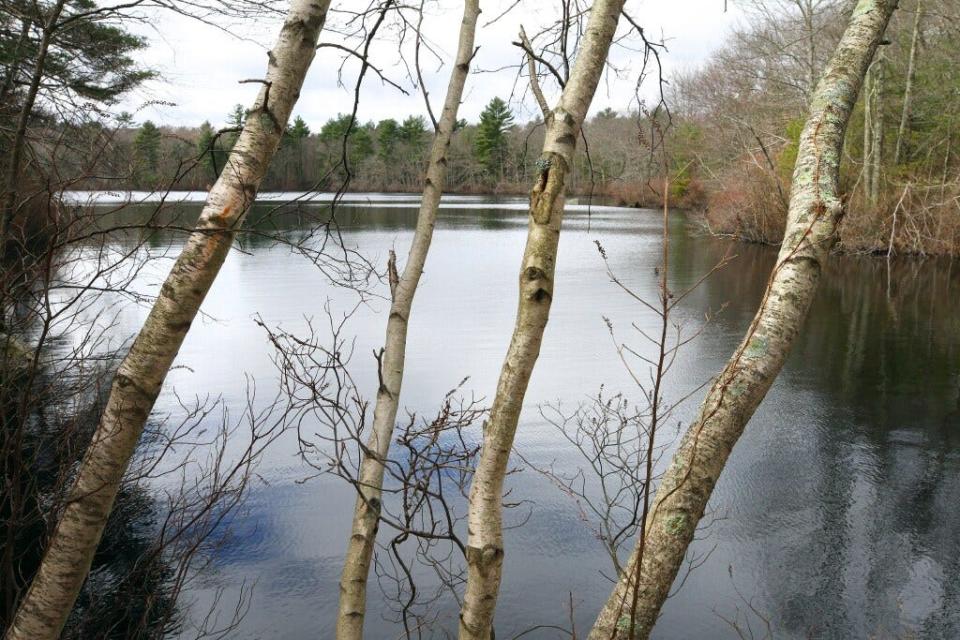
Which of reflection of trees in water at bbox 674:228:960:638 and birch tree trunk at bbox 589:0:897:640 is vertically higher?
birch tree trunk at bbox 589:0:897:640

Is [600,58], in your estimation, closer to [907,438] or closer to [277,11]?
[277,11]

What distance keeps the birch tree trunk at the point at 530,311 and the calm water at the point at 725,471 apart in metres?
2.65

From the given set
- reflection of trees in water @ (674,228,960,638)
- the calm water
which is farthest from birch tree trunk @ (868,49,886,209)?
reflection of trees in water @ (674,228,960,638)

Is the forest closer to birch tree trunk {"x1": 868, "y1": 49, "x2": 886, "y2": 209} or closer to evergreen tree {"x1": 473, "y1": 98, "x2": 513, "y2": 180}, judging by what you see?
birch tree trunk {"x1": 868, "y1": 49, "x2": 886, "y2": 209}

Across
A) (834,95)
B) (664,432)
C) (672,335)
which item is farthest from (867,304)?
(834,95)

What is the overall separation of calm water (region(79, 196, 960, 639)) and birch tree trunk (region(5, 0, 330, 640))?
2.95 m

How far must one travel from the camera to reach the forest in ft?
6.70

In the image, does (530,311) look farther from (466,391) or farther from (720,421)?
(466,391)

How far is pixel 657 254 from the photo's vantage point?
2469 cm

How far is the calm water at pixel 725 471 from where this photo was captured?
599cm

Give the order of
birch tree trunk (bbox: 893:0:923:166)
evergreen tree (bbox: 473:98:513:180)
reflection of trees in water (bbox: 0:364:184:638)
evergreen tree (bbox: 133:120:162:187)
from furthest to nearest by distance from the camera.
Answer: evergreen tree (bbox: 473:98:513:180)
birch tree trunk (bbox: 893:0:923:166)
reflection of trees in water (bbox: 0:364:184:638)
evergreen tree (bbox: 133:120:162:187)

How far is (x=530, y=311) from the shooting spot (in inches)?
74.7

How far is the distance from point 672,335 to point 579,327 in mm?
1711

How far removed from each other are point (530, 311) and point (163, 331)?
3.11 feet
